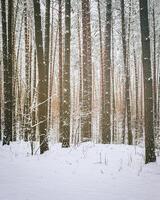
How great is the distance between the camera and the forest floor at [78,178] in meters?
4.75

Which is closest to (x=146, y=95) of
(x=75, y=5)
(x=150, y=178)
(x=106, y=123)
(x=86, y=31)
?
(x=150, y=178)

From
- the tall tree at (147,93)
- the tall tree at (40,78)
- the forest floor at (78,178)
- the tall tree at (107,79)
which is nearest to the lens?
the forest floor at (78,178)

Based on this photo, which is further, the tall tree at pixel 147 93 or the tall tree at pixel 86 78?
the tall tree at pixel 86 78

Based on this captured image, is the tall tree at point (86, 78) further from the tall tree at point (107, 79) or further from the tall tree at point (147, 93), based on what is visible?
the tall tree at point (147, 93)

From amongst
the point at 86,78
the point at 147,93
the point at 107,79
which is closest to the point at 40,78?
the point at 147,93

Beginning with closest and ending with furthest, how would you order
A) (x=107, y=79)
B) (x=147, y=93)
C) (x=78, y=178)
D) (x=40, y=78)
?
(x=78, y=178)
(x=147, y=93)
(x=40, y=78)
(x=107, y=79)

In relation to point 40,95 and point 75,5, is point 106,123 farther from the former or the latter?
point 75,5

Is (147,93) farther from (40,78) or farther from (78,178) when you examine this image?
(40,78)

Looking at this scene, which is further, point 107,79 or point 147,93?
point 107,79

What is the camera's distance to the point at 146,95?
790 cm

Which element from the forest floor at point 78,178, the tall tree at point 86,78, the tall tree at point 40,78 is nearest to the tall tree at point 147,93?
the forest floor at point 78,178

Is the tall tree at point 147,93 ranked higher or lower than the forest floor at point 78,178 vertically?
higher

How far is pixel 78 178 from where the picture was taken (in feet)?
19.7

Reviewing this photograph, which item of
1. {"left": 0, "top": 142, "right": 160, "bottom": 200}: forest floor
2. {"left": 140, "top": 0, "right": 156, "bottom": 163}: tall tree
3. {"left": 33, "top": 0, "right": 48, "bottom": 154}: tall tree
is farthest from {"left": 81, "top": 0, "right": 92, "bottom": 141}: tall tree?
{"left": 140, "top": 0, "right": 156, "bottom": 163}: tall tree
